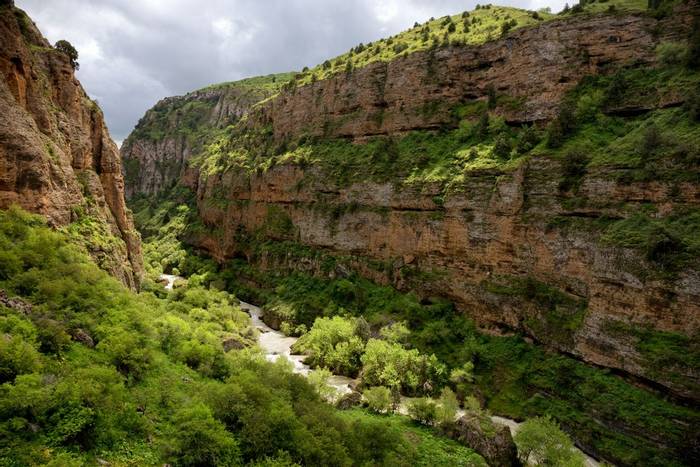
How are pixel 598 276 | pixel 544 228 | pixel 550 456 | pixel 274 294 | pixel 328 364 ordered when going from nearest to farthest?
pixel 550 456 → pixel 598 276 → pixel 544 228 → pixel 328 364 → pixel 274 294

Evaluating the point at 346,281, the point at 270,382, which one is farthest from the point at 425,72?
the point at 270,382

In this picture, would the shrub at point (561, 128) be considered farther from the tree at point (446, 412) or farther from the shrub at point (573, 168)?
the tree at point (446, 412)

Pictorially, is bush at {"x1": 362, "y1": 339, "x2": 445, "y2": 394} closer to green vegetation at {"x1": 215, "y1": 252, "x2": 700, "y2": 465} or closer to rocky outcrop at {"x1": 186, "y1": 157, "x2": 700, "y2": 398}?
green vegetation at {"x1": 215, "y1": 252, "x2": 700, "y2": 465}

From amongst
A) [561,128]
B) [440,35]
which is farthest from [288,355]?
[440,35]

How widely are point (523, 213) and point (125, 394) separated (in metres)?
35.3

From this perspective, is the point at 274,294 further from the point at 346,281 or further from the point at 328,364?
the point at 328,364

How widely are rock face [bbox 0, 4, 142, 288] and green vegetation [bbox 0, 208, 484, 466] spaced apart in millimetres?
2574

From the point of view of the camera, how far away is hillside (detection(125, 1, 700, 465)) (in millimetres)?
28906

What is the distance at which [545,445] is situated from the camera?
25.9m

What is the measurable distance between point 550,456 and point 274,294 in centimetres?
4523

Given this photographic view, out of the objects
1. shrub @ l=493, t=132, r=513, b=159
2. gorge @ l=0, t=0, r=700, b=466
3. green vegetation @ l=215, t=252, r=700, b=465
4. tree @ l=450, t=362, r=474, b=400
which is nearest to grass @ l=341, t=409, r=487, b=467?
gorge @ l=0, t=0, r=700, b=466

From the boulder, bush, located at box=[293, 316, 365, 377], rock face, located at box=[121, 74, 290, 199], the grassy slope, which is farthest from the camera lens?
rock face, located at box=[121, 74, 290, 199]

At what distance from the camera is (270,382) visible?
2630cm

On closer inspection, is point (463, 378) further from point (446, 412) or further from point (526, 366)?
point (446, 412)
